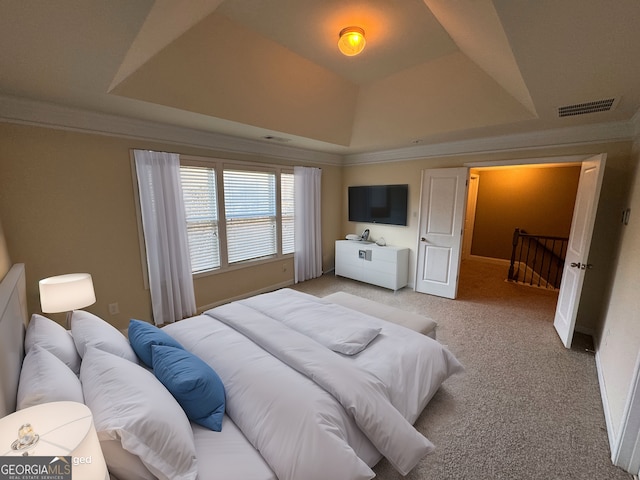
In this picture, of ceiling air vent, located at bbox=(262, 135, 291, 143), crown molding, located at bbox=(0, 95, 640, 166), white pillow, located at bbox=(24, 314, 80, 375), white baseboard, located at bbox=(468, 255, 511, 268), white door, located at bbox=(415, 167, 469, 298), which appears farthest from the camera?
white baseboard, located at bbox=(468, 255, 511, 268)

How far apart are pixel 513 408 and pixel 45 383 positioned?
8.96 ft

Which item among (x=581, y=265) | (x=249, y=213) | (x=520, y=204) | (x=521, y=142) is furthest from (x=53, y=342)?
(x=520, y=204)

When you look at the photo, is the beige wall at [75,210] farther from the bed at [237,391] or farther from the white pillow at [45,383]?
the white pillow at [45,383]

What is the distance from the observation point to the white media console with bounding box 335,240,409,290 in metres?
4.33

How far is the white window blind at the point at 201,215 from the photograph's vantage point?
3314 millimetres

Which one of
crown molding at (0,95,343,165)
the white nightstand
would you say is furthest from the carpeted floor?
crown molding at (0,95,343,165)

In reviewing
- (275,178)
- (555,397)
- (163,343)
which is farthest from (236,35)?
(555,397)

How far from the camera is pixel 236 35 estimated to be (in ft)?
7.32

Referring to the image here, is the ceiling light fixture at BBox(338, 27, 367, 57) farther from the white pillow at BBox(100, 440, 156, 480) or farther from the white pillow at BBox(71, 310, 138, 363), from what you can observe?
the white pillow at BBox(100, 440, 156, 480)

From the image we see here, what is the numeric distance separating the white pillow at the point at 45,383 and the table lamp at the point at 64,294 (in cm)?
94

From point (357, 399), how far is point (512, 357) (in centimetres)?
215

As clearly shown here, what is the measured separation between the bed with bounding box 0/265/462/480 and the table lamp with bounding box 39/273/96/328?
233mm

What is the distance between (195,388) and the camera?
1.19 metres

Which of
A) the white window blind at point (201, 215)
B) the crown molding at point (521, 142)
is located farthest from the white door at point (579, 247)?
the white window blind at point (201, 215)
